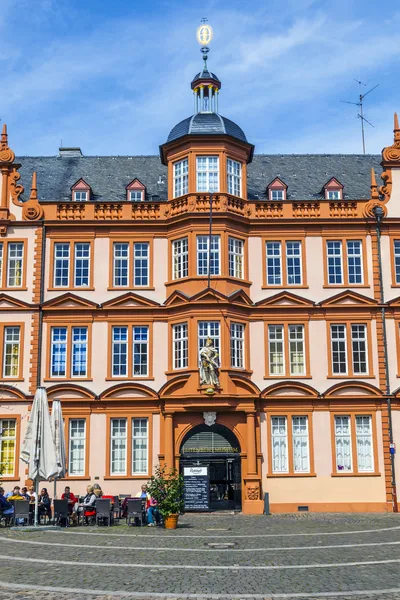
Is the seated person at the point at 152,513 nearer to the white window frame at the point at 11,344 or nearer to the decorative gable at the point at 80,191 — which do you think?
the white window frame at the point at 11,344

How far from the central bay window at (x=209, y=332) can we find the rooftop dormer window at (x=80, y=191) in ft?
29.1

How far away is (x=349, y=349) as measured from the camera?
35531mm

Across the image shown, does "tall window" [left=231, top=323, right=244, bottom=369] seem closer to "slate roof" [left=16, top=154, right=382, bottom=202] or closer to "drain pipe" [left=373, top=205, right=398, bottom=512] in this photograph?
"drain pipe" [left=373, top=205, right=398, bottom=512]

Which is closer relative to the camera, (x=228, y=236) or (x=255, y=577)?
(x=255, y=577)

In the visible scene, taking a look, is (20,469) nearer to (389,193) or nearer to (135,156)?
(135,156)

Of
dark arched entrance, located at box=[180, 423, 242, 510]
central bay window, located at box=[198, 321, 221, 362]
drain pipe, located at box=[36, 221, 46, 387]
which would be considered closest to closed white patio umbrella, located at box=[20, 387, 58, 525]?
drain pipe, located at box=[36, 221, 46, 387]

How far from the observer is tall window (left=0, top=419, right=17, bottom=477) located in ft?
112

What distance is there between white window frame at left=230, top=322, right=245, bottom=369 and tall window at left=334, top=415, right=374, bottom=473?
4.88m

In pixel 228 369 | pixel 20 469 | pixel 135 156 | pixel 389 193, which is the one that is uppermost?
pixel 135 156

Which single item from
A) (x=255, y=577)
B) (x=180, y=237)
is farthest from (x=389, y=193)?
(x=255, y=577)

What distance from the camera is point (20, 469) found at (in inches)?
1337

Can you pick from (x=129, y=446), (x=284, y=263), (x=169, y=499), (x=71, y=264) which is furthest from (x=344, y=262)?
(x=169, y=499)

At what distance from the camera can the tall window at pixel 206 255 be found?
35406 mm

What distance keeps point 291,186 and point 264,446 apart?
528 inches
